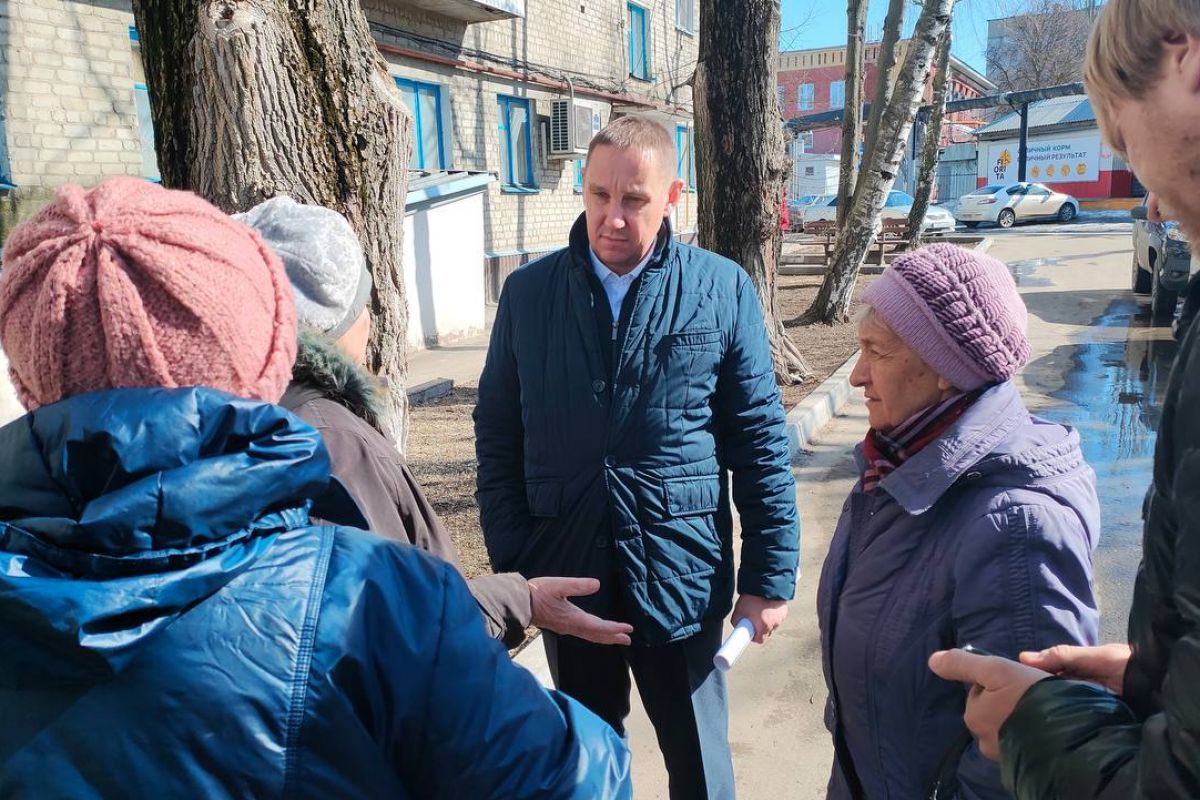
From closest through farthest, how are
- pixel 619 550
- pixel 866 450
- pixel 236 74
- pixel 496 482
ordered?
pixel 866 450
pixel 619 550
pixel 496 482
pixel 236 74

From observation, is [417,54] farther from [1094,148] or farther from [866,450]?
[1094,148]

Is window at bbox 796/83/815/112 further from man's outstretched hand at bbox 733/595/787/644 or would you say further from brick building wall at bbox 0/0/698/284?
man's outstretched hand at bbox 733/595/787/644

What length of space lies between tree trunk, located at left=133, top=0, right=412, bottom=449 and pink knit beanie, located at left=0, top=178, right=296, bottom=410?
1.64 metres

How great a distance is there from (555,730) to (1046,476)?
3.49 feet

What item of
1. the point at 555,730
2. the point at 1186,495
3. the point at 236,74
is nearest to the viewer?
the point at 1186,495

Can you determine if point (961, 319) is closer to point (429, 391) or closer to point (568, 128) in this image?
point (429, 391)

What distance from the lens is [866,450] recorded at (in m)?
1.94

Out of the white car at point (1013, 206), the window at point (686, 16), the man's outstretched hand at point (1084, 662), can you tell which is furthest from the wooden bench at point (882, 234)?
the man's outstretched hand at point (1084, 662)

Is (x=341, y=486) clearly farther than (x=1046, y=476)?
No

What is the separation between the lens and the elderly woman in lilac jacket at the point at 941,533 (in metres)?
1.58

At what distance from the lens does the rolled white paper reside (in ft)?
6.51

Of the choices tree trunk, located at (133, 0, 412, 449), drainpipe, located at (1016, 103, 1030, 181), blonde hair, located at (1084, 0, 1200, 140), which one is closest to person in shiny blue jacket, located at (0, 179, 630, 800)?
blonde hair, located at (1084, 0, 1200, 140)

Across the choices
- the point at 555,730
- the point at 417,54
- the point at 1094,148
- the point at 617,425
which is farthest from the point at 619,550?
the point at 1094,148

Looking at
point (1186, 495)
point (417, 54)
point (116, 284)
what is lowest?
point (1186, 495)
